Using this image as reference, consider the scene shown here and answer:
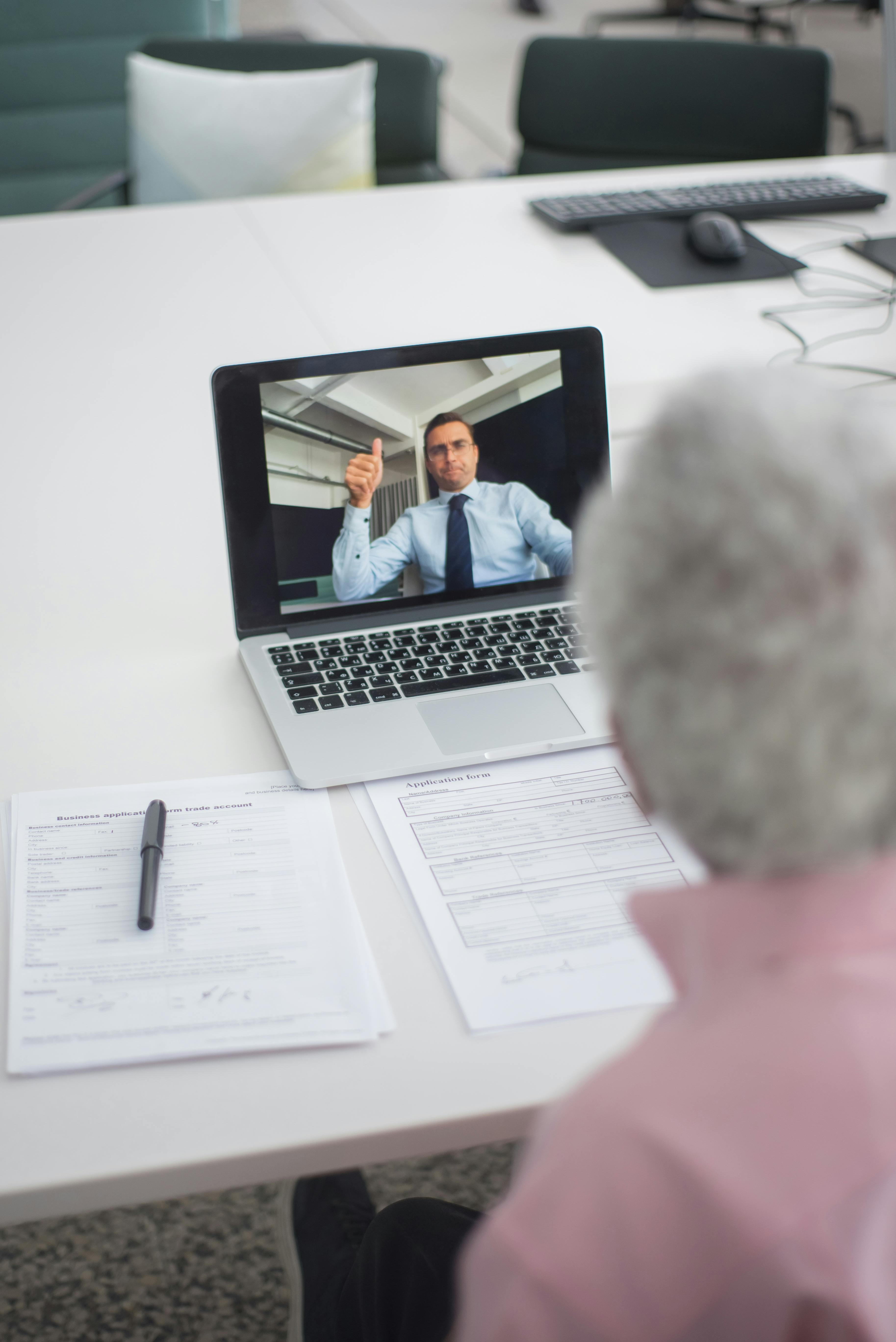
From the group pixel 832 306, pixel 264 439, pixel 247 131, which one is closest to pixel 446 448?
pixel 264 439

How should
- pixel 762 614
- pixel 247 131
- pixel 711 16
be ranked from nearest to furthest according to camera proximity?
pixel 762 614 < pixel 247 131 < pixel 711 16

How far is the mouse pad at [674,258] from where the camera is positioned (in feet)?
5.67

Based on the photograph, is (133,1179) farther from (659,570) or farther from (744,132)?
(744,132)

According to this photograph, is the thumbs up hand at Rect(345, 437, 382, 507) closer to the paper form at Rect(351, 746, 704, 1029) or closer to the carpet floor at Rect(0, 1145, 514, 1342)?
the paper form at Rect(351, 746, 704, 1029)

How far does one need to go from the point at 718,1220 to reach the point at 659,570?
0.21 meters

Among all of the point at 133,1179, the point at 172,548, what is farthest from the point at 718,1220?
the point at 172,548

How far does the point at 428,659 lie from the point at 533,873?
25 cm

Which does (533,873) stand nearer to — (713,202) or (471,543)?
(471,543)

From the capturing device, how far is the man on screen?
99cm

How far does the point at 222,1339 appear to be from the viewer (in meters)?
1.19

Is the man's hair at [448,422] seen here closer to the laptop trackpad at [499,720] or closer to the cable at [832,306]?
the laptop trackpad at [499,720]

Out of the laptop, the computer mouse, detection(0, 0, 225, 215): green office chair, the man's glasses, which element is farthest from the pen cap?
detection(0, 0, 225, 215): green office chair

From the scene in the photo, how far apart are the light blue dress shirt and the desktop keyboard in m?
1.03

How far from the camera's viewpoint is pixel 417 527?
1.01m
